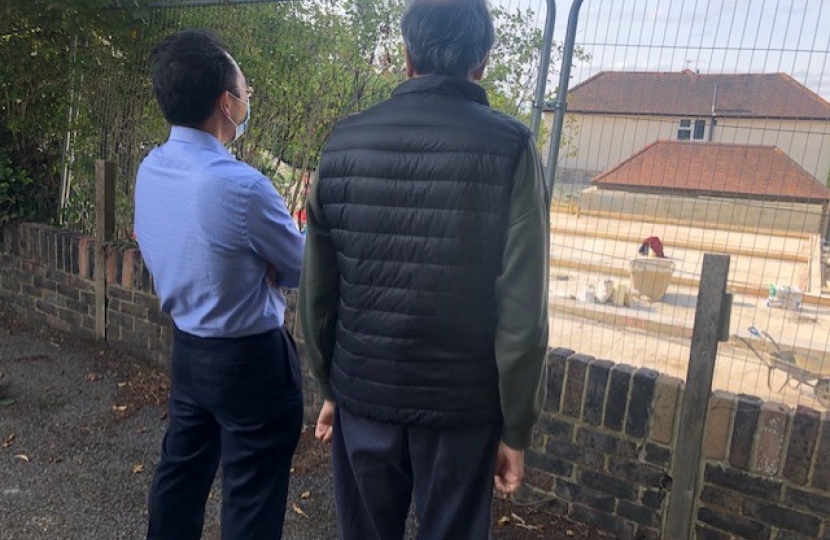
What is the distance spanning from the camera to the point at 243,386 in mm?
2273

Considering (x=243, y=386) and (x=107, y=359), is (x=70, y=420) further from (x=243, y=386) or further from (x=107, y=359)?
(x=243, y=386)

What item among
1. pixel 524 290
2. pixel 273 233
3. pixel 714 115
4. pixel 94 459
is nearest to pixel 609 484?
pixel 714 115

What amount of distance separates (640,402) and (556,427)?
1.35 ft

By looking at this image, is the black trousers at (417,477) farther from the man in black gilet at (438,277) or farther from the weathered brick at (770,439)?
the weathered brick at (770,439)

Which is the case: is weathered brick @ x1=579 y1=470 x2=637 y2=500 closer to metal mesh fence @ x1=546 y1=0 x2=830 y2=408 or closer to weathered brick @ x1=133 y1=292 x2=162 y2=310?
metal mesh fence @ x1=546 y1=0 x2=830 y2=408

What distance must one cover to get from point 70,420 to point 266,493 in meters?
2.34

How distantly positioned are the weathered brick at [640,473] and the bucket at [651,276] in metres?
0.87

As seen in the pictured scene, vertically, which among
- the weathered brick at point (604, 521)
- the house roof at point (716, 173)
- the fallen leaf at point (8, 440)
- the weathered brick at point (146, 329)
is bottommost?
the fallen leaf at point (8, 440)

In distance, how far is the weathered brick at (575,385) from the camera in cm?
314

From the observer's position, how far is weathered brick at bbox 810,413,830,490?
8.61 ft

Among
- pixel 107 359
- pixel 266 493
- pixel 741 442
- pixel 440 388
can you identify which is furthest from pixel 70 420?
pixel 741 442

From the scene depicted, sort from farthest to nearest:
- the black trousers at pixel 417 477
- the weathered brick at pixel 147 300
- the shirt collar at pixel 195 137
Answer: the weathered brick at pixel 147 300 < the shirt collar at pixel 195 137 < the black trousers at pixel 417 477

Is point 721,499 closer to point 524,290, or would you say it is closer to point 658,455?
point 658,455

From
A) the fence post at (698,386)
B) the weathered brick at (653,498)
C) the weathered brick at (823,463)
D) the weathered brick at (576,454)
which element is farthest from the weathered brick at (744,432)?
the weathered brick at (576,454)
